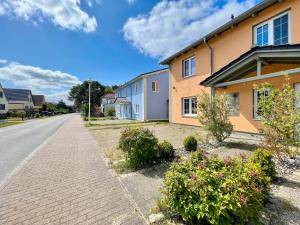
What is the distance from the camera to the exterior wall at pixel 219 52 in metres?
8.66

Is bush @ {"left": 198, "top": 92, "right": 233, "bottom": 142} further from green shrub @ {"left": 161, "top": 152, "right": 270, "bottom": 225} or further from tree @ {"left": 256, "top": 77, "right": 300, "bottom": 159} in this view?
green shrub @ {"left": 161, "top": 152, "right": 270, "bottom": 225}

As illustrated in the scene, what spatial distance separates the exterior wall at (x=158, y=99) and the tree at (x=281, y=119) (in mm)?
20551

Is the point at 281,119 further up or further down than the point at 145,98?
further down

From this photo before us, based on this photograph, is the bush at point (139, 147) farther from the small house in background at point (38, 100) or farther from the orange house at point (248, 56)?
the small house in background at point (38, 100)

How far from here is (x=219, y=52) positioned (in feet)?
41.2

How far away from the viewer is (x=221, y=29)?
39.0 feet

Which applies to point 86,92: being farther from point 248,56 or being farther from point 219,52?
point 248,56

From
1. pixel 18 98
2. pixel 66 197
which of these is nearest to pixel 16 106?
pixel 18 98

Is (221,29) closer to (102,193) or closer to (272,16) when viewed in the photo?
(272,16)

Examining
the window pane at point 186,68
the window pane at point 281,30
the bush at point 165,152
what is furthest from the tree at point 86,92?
the bush at point 165,152

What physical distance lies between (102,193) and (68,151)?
5.40 m

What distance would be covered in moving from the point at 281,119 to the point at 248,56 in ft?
13.0

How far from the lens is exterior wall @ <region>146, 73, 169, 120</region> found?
84.6ft

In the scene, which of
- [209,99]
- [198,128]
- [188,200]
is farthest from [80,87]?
[188,200]
